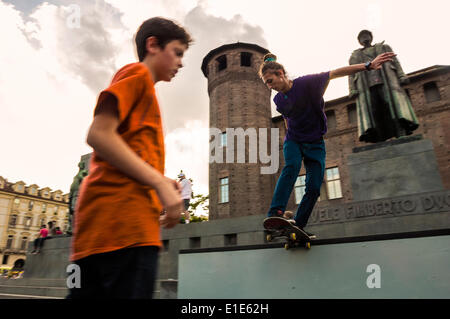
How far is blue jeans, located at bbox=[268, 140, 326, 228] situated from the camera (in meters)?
3.38

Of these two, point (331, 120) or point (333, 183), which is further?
point (331, 120)

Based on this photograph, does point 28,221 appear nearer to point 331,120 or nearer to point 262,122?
point 262,122

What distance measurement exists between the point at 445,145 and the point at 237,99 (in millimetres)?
15112

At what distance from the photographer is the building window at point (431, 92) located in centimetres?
2030

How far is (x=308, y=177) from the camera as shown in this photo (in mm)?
3488

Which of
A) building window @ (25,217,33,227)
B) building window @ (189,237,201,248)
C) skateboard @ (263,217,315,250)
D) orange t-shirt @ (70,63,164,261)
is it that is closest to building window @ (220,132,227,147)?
building window @ (189,237,201,248)

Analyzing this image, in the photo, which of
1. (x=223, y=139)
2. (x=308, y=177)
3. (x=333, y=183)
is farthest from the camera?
(x=223, y=139)

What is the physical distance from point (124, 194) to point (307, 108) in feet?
9.42

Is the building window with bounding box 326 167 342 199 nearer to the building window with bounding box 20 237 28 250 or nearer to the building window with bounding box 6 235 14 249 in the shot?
the building window with bounding box 20 237 28 250

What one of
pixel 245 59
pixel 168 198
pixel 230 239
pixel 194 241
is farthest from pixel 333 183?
pixel 168 198

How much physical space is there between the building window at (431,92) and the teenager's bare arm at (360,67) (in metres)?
21.6

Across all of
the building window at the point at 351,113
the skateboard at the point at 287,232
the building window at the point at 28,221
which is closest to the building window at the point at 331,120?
the building window at the point at 351,113

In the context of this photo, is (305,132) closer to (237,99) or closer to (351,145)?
(351,145)
